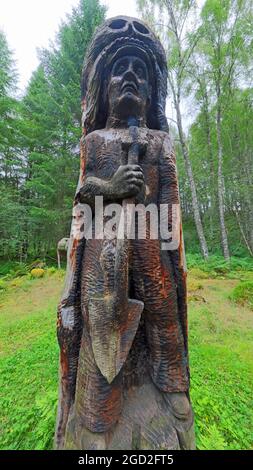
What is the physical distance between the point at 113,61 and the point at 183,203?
1850cm

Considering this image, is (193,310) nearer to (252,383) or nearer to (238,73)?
(252,383)

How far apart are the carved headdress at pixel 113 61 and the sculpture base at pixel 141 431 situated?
5.35 feet

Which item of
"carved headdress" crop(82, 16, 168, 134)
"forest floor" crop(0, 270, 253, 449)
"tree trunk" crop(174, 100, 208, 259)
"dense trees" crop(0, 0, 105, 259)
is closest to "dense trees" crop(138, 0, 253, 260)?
"tree trunk" crop(174, 100, 208, 259)

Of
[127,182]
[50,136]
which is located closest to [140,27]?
[127,182]

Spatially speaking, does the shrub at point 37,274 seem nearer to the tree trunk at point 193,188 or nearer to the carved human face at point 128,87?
the tree trunk at point 193,188

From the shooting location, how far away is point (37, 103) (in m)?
11.6

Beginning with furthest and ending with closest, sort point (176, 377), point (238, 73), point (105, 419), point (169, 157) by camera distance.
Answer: point (238, 73)
point (169, 157)
point (176, 377)
point (105, 419)

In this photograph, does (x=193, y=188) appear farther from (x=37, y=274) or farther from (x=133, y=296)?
(x=133, y=296)

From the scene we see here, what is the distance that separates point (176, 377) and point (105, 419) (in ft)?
1.36

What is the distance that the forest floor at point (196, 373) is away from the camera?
1903 millimetres

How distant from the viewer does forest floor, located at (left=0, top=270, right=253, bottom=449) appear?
1903 mm

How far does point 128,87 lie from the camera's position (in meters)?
1.50

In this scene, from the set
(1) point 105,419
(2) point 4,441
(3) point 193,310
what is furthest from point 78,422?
(3) point 193,310

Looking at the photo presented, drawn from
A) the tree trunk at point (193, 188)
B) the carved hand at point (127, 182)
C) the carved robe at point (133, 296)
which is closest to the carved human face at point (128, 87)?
the carved robe at point (133, 296)
